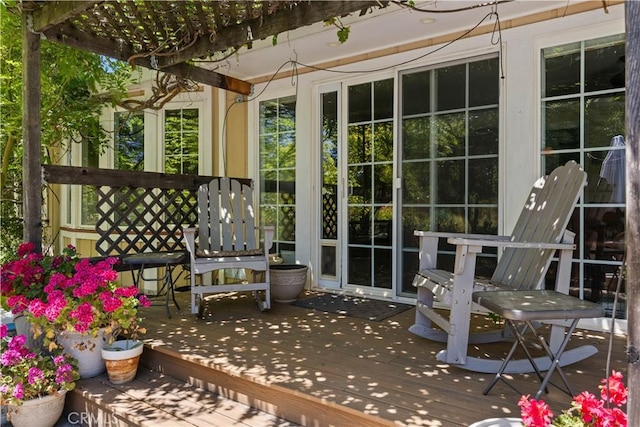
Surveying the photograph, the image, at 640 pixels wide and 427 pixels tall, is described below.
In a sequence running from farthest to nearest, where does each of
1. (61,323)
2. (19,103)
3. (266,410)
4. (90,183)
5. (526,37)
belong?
1. (19,103)
2. (90,183)
3. (526,37)
4. (61,323)
5. (266,410)

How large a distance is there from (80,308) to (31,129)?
1464 mm

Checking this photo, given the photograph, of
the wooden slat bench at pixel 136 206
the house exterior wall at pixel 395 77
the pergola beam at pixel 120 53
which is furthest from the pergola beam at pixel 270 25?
the wooden slat bench at pixel 136 206

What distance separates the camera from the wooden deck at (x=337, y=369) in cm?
188

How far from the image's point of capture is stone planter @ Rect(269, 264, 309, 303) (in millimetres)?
3824

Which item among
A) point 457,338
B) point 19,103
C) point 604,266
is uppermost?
point 19,103

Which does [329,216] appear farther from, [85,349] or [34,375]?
[34,375]

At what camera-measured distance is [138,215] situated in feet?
13.6

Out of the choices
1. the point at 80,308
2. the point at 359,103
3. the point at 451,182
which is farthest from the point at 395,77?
the point at 80,308

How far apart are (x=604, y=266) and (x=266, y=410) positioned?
8.17ft

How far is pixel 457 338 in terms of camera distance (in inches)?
88.1

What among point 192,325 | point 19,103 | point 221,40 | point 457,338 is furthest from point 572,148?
point 19,103

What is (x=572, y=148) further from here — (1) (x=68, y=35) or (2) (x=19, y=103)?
(2) (x=19, y=103)

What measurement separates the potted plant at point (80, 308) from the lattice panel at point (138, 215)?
4.22 ft

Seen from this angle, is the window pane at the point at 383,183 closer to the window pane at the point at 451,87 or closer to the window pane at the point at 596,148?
the window pane at the point at 451,87
